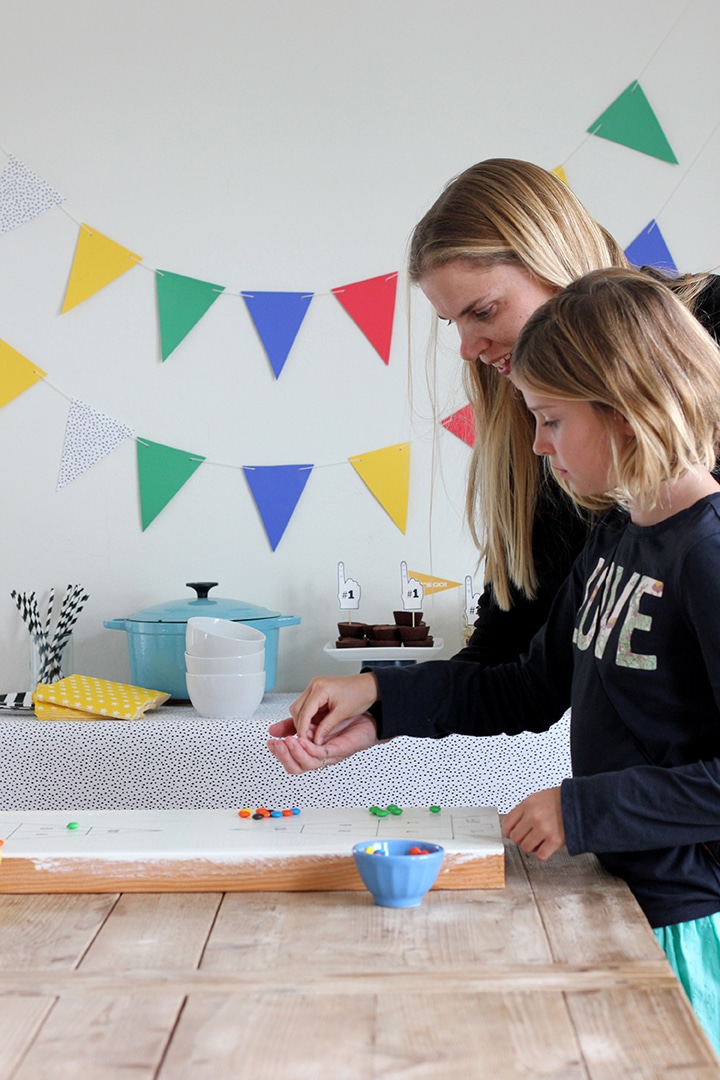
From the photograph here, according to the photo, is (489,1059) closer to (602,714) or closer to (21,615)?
(602,714)

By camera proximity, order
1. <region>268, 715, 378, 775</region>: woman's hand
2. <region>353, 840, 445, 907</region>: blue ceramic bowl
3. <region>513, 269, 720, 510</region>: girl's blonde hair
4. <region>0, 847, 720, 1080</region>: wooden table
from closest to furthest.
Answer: <region>0, 847, 720, 1080</region>: wooden table
<region>353, 840, 445, 907</region>: blue ceramic bowl
<region>513, 269, 720, 510</region>: girl's blonde hair
<region>268, 715, 378, 775</region>: woman's hand

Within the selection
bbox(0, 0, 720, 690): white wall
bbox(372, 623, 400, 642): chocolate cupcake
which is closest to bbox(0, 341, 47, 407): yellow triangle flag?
bbox(0, 0, 720, 690): white wall

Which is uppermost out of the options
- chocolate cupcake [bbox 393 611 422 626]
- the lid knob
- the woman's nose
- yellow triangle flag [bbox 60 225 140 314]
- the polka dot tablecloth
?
yellow triangle flag [bbox 60 225 140 314]

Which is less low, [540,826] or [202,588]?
[202,588]

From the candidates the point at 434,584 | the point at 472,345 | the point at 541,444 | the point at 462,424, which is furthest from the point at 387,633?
the point at 541,444

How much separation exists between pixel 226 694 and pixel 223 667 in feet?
0.16

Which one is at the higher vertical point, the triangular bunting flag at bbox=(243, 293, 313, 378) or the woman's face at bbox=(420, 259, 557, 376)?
the triangular bunting flag at bbox=(243, 293, 313, 378)

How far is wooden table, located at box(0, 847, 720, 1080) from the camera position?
2.00ft

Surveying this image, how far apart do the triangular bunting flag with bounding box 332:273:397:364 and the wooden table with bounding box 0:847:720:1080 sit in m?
1.60

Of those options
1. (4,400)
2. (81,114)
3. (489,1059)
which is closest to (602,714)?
(489,1059)

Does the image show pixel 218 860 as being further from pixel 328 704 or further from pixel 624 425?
pixel 624 425

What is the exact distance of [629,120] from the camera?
7.54ft

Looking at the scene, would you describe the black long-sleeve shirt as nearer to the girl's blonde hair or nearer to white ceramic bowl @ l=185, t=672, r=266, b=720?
the girl's blonde hair

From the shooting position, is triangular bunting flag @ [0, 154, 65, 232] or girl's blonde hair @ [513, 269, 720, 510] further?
triangular bunting flag @ [0, 154, 65, 232]
